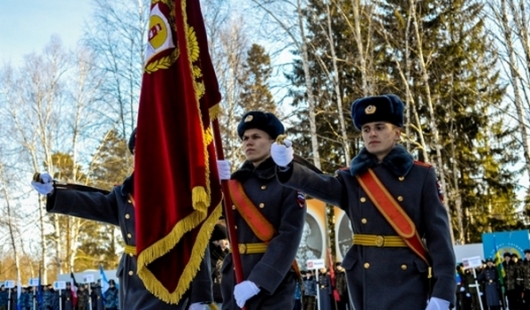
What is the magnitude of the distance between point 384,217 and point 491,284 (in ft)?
48.3

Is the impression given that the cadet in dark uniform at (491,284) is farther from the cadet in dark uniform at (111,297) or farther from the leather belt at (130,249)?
the leather belt at (130,249)

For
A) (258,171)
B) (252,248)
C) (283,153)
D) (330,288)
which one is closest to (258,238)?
(252,248)

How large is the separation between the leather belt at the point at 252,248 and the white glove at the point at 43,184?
4.22 feet

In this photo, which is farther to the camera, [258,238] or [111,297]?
[111,297]

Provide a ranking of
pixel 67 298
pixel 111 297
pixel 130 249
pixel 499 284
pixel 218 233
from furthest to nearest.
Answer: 1. pixel 67 298
2. pixel 111 297
3. pixel 499 284
4. pixel 218 233
5. pixel 130 249

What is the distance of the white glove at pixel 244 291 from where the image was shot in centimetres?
417

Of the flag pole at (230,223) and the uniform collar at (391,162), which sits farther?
the flag pole at (230,223)

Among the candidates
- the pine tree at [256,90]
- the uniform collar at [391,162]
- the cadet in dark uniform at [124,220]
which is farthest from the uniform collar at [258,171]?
the pine tree at [256,90]

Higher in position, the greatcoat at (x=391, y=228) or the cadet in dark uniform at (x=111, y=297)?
the cadet in dark uniform at (x=111, y=297)

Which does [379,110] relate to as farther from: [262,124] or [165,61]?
[165,61]

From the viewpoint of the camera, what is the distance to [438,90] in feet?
88.3

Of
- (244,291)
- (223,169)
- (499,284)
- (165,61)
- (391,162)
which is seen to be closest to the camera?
(391,162)

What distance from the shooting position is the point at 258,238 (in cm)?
455

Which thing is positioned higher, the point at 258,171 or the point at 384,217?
the point at 258,171
